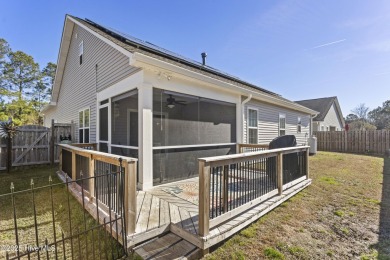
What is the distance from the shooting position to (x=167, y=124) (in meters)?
4.72

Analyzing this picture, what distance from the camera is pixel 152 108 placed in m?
4.41

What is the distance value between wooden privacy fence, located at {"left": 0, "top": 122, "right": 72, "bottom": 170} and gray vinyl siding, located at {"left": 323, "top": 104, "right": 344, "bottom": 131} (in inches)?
937

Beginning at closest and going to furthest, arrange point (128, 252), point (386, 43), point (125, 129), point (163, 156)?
point (128, 252) < point (163, 156) < point (125, 129) < point (386, 43)

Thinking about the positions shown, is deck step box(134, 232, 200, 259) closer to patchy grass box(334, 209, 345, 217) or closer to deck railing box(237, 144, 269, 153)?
patchy grass box(334, 209, 345, 217)

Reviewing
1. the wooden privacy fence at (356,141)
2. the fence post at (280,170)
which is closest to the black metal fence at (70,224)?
the fence post at (280,170)

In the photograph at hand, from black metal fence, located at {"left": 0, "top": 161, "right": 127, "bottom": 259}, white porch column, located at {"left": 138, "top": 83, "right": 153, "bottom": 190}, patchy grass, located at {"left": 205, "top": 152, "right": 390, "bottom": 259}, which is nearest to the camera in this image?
black metal fence, located at {"left": 0, "top": 161, "right": 127, "bottom": 259}

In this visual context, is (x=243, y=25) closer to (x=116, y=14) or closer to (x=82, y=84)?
(x=116, y=14)

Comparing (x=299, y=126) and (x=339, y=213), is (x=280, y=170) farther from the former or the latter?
(x=299, y=126)

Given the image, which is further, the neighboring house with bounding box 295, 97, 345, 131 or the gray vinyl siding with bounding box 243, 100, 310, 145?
the neighboring house with bounding box 295, 97, 345, 131

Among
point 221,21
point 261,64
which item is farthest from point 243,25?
point 261,64

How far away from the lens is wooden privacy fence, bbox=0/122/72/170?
7425 mm

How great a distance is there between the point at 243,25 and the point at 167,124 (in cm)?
627

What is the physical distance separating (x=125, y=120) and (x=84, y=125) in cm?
415

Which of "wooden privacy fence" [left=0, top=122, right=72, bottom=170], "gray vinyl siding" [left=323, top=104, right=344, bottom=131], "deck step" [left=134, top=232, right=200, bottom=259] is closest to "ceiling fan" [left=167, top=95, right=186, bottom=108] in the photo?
"deck step" [left=134, top=232, right=200, bottom=259]
